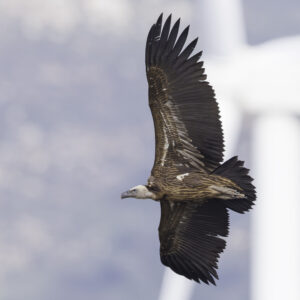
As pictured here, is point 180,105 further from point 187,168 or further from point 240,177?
point 240,177

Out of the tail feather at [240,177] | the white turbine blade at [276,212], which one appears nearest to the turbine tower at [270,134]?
the white turbine blade at [276,212]

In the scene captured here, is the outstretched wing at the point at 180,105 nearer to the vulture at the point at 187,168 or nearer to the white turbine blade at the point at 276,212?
the vulture at the point at 187,168

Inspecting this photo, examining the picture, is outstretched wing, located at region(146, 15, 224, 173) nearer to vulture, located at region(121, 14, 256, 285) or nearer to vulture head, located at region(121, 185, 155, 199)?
vulture, located at region(121, 14, 256, 285)

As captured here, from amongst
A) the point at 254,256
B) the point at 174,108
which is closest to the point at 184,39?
the point at 174,108

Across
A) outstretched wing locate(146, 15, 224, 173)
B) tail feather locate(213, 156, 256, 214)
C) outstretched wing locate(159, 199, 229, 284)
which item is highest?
outstretched wing locate(146, 15, 224, 173)

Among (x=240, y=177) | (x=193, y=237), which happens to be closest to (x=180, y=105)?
(x=240, y=177)

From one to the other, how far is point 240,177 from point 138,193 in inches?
63.7

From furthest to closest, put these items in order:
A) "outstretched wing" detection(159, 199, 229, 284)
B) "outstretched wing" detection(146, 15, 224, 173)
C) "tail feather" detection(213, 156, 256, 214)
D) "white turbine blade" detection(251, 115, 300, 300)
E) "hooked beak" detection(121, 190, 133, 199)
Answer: "white turbine blade" detection(251, 115, 300, 300) < "outstretched wing" detection(159, 199, 229, 284) < "outstretched wing" detection(146, 15, 224, 173) < "tail feather" detection(213, 156, 256, 214) < "hooked beak" detection(121, 190, 133, 199)

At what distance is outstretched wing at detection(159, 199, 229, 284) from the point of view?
1033 inches

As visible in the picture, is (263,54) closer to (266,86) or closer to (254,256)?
(266,86)

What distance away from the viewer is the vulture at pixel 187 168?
25500 mm

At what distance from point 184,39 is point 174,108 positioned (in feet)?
3.73

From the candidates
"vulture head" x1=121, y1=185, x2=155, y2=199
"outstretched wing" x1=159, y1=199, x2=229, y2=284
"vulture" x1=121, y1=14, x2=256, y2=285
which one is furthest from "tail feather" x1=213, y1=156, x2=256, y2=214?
"vulture head" x1=121, y1=185, x2=155, y2=199

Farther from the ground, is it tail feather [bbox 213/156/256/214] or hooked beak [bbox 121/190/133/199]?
tail feather [bbox 213/156/256/214]
